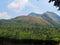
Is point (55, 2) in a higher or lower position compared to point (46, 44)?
higher

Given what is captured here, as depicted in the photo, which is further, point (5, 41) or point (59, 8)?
point (5, 41)

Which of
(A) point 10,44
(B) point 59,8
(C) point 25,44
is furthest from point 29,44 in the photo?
(B) point 59,8

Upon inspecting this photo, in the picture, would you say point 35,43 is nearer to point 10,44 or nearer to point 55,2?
point 10,44

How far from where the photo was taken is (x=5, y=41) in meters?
12.7

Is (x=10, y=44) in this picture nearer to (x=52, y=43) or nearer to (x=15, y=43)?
(x=15, y=43)

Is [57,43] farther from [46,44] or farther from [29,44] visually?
[29,44]

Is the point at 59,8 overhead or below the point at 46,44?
overhead

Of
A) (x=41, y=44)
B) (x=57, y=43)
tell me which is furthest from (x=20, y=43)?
(x=57, y=43)

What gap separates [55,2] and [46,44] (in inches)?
142

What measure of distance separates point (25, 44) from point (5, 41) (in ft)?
3.54

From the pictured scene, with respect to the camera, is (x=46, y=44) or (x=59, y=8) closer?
(x=59, y=8)

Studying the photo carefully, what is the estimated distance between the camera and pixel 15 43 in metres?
12.7

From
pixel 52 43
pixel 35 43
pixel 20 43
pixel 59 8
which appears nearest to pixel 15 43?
pixel 20 43

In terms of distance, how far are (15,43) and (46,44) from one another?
5.71 feet
